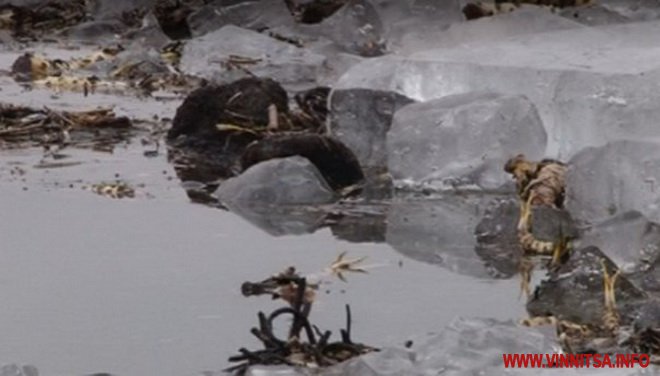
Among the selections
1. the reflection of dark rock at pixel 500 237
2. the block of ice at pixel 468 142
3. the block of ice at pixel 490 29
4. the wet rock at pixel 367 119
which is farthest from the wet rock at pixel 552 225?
the block of ice at pixel 490 29

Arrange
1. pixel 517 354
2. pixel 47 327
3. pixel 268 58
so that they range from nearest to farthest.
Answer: pixel 517 354 → pixel 47 327 → pixel 268 58

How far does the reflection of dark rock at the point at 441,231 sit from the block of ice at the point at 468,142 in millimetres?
162

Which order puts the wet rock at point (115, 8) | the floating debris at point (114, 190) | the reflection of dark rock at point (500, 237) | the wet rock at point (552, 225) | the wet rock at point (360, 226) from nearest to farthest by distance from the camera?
the reflection of dark rock at point (500, 237) < the wet rock at point (552, 225) < the wet rock at point (360, 226) < the floating debris at point (114, 190) < the wet rock at point (115, 8)

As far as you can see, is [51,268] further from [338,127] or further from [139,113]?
[139,113]

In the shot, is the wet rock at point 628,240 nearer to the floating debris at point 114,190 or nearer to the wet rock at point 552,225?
the wet rock at point 552,225

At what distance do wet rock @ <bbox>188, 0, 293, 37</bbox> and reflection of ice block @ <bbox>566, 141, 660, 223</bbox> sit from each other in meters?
5.07

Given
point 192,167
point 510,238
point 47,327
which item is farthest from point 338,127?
point 47,327

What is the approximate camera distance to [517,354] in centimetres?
383

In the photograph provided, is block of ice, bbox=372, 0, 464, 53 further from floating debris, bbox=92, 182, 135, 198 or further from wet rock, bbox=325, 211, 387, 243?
wet rock, bbox=325, 211, 387, 243

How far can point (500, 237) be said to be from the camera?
5.46m

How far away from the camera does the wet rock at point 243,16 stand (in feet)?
35.1

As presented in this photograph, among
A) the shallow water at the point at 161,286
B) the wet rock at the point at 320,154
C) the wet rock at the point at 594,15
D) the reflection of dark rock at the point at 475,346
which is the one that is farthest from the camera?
the wet rock at the point at 594,15

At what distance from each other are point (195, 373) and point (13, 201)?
6.55 ft

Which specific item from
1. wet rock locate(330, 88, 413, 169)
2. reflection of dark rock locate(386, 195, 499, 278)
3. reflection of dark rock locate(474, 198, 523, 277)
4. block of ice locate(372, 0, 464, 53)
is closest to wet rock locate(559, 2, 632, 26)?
block of ice locate(372, 0, 464, 53)
